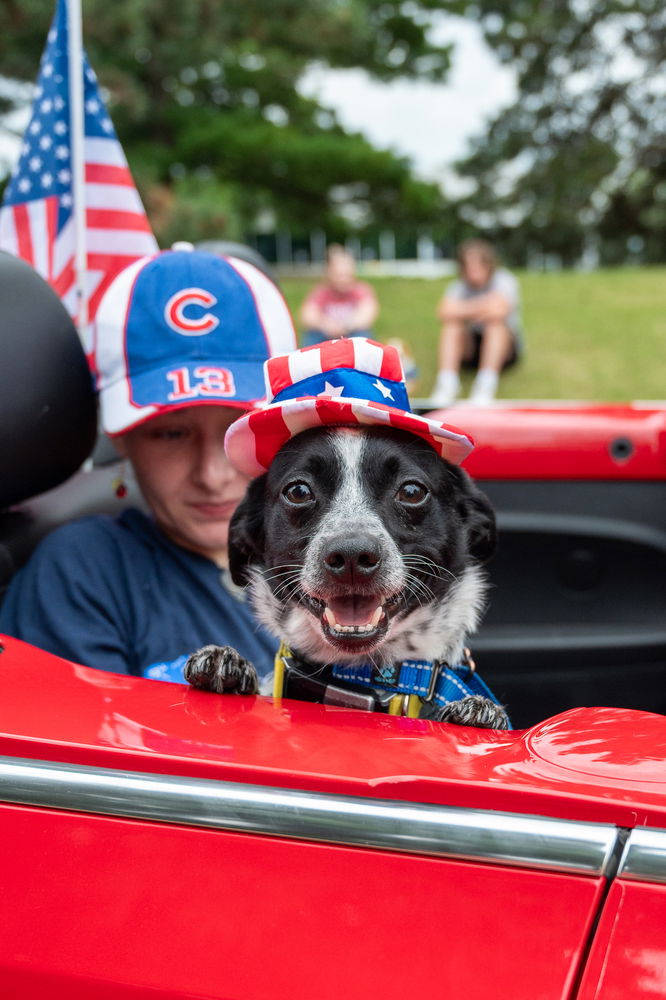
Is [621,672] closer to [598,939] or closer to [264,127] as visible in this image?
[598,939]

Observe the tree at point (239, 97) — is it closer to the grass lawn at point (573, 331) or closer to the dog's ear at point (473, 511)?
the grass lawn at point (573, 331)

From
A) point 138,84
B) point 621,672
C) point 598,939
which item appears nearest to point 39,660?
point 598,939

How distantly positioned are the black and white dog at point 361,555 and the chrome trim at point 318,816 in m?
0.35

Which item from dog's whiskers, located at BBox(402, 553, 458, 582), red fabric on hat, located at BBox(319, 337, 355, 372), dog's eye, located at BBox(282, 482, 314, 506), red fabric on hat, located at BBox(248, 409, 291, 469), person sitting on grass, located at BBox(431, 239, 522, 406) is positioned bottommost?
person sitting on grass, located at BBox(431, 239, 522, 406)

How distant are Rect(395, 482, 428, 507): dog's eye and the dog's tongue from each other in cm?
19

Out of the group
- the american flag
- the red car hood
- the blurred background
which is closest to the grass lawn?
the blurred background

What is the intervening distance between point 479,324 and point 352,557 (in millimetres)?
9483

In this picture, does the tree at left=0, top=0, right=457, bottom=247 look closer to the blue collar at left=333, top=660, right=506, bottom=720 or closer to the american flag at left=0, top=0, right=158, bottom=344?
the american flag at left=0, top=0, right=158, bottom=344

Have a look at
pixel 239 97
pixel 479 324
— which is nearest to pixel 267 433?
pixel 479 324

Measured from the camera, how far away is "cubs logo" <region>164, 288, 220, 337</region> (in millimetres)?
2219

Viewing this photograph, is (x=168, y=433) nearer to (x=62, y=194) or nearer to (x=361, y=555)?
(x=361, y=555)

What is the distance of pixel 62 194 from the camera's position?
3184mm

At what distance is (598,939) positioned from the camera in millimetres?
1105

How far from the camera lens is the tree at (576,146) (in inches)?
1289
